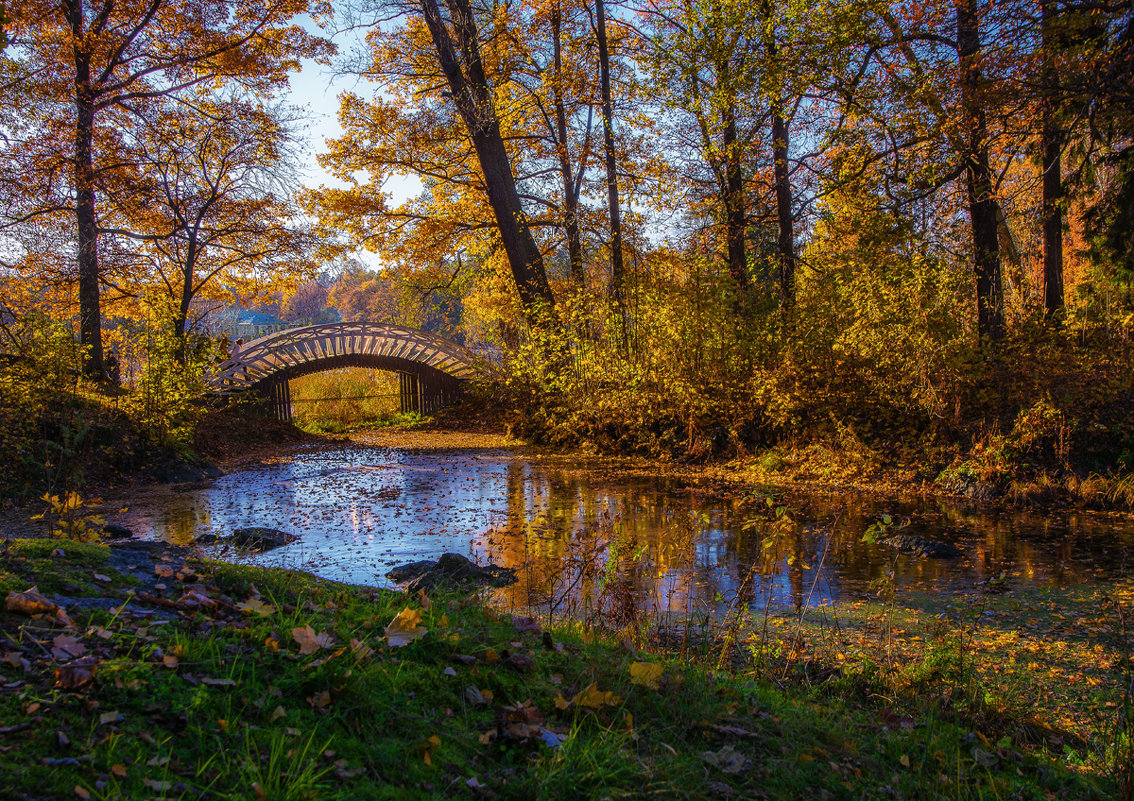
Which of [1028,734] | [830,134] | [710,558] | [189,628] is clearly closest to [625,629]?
[1028,734]

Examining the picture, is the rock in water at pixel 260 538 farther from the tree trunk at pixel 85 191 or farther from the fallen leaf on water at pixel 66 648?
the tree trunk at pixel 85 191

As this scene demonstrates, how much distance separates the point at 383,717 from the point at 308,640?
17.3 inches

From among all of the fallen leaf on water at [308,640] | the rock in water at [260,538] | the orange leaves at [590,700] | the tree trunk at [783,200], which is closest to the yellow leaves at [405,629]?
the fallen leaf on water at [308,640]

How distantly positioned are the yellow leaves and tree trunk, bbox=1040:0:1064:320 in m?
11.9

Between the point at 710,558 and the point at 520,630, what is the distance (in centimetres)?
439

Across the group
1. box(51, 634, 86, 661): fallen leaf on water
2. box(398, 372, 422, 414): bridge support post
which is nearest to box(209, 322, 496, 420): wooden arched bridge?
box(398, 372, 422, 414): bridge support post

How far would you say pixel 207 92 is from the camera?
1931 centimetres

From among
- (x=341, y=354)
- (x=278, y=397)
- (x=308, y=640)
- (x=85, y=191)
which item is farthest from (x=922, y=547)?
(x=278, y=397)

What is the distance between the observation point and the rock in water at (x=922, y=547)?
7.64 metres

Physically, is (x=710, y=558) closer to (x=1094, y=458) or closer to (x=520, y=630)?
(x=520, y=630)

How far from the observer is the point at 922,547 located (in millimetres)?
7773

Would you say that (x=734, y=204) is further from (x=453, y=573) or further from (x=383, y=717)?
(x=383, y=717)

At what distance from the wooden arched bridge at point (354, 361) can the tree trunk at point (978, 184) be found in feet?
43.2

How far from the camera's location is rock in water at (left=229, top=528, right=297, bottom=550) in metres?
7.70
